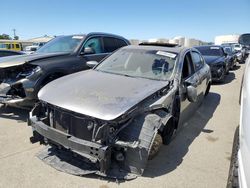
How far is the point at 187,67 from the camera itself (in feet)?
15.7

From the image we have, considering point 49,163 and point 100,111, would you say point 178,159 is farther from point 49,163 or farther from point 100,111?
point 49,163

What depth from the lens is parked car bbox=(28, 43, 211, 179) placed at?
A: 296cm

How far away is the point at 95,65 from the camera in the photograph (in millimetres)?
5086

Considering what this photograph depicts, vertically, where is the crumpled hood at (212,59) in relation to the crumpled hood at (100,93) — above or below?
above

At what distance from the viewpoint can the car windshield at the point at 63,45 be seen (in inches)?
248

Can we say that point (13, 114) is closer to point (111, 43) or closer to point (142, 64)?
point (142, 64)

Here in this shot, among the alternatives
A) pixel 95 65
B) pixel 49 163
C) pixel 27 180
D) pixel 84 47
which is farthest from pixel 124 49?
pixel 27 180

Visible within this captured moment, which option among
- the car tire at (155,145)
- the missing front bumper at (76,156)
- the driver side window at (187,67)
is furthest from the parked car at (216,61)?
the missing front bumper at (76,156)

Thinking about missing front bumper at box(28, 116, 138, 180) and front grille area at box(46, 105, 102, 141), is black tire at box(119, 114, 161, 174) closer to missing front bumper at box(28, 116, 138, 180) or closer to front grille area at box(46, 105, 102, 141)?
missing front bumper at box(28, 116, 138, 180)

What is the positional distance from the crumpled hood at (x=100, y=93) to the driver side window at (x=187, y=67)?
78 centimetres

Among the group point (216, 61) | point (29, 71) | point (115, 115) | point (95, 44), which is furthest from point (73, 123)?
point (216, 61)

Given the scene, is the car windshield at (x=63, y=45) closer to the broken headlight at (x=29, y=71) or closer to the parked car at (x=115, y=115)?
the broken headlight at (x=29, y=71)

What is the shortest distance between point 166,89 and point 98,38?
3.68m

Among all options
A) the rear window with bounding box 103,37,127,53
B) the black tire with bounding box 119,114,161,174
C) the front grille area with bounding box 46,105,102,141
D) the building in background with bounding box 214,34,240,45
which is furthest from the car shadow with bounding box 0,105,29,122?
the building in background with bounding box 214,34,240,45
